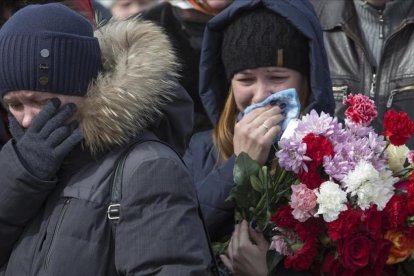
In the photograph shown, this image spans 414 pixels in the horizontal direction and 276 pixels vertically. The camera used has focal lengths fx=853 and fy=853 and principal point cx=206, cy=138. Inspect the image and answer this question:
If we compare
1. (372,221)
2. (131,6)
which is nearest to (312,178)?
(372,221)

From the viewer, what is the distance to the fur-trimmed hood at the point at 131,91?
8.11 feet

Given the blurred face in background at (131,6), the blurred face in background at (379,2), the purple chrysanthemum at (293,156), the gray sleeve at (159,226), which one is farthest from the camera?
the blurred face in background at (131,6)

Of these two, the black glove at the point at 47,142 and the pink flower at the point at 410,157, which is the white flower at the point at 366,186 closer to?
the pink flower at the point at 410,157

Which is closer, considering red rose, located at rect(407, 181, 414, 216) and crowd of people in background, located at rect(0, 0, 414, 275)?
crowd of people in background, located at rect(0, 0, 414, 275)

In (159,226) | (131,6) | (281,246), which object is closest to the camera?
(159,226)

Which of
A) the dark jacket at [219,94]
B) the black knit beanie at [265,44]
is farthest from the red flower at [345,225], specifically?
the black knit beanie at [265,44]

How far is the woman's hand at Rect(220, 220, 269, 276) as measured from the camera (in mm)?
2873

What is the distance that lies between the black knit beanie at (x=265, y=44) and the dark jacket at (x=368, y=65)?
0.58 m

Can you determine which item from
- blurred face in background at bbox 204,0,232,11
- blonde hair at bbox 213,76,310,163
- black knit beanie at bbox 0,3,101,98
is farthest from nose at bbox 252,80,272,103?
blurred face in background at bbox 204,0,232,11

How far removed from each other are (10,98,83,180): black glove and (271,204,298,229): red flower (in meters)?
0.73

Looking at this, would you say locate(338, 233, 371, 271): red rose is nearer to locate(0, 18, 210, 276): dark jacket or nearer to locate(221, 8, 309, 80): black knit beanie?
locate(0, 18, 210, 276): dark jacket

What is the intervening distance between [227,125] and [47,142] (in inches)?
46.1

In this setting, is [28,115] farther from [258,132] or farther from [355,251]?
[355,251]

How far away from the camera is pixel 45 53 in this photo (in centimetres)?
A: 249
